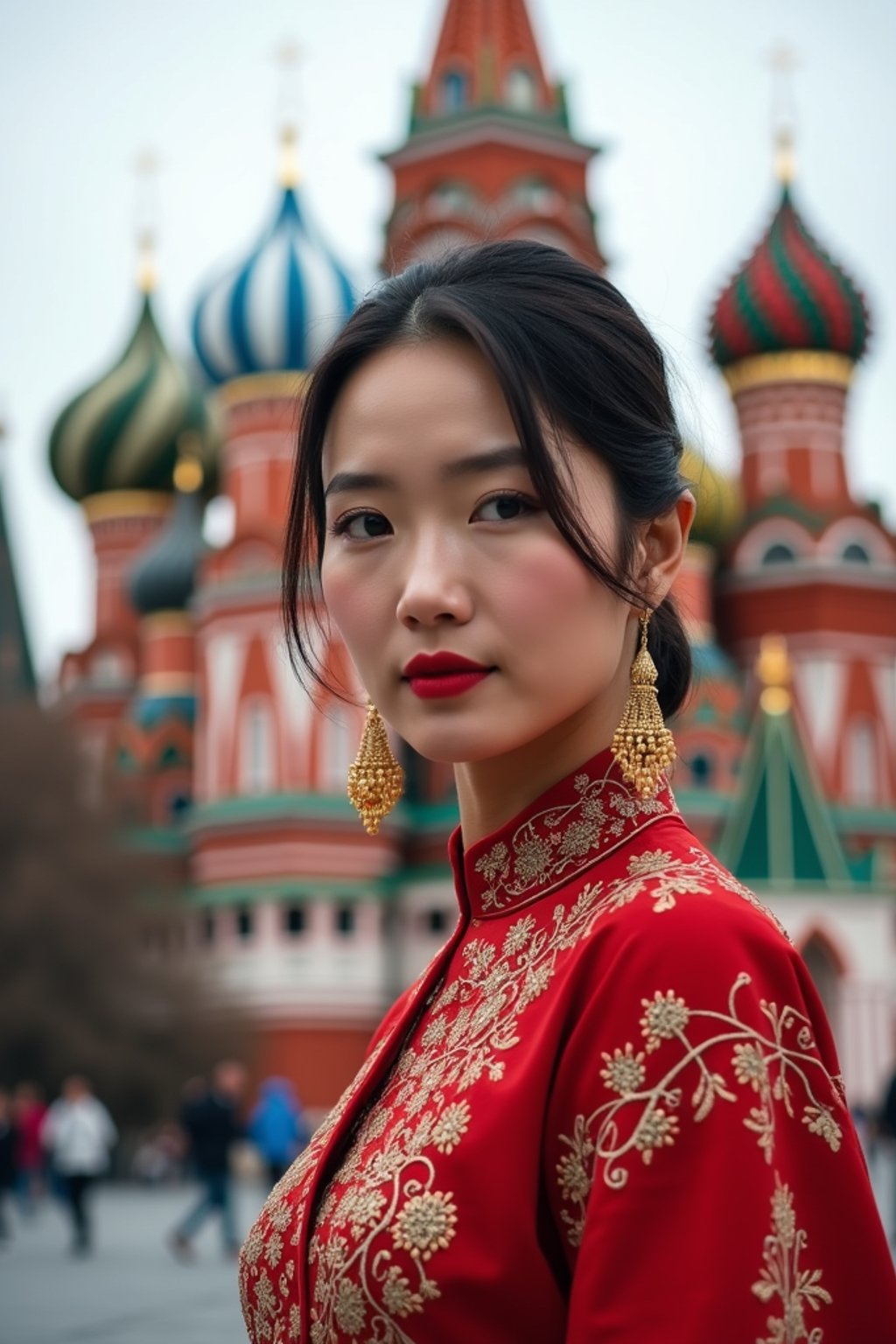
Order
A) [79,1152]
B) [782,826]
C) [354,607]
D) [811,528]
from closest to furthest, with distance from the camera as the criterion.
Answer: [354,607], [79,1152], [782,826], [811,528]

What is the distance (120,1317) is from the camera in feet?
28.8

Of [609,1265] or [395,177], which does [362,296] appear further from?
[395,177]

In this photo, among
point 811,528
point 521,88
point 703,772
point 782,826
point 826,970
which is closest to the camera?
point 782,826

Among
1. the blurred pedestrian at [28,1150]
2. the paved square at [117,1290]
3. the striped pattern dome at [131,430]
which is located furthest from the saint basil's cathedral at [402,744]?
the paved square at [117,1290]

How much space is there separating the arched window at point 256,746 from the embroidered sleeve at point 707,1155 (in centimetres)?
2956

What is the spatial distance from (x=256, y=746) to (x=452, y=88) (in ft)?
37.1

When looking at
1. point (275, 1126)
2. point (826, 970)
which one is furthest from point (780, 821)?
point (275, 1126)

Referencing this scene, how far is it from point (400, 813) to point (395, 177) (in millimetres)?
10182

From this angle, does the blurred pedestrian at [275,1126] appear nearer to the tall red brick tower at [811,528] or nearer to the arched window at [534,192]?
the tall red brick tower at [811,528]

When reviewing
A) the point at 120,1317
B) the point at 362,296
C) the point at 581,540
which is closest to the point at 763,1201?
the point at 581,540

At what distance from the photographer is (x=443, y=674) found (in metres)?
1.89

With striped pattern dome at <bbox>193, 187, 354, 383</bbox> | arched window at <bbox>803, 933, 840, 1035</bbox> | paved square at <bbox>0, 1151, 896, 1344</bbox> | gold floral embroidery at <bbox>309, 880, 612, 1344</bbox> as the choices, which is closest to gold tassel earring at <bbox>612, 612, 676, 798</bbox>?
gold floral embroidery at <bbox>309, 880, 612, 1344</bbox>

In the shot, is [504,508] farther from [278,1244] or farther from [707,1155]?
[278,1244]

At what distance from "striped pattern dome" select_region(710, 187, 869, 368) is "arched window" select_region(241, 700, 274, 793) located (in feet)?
30.5
